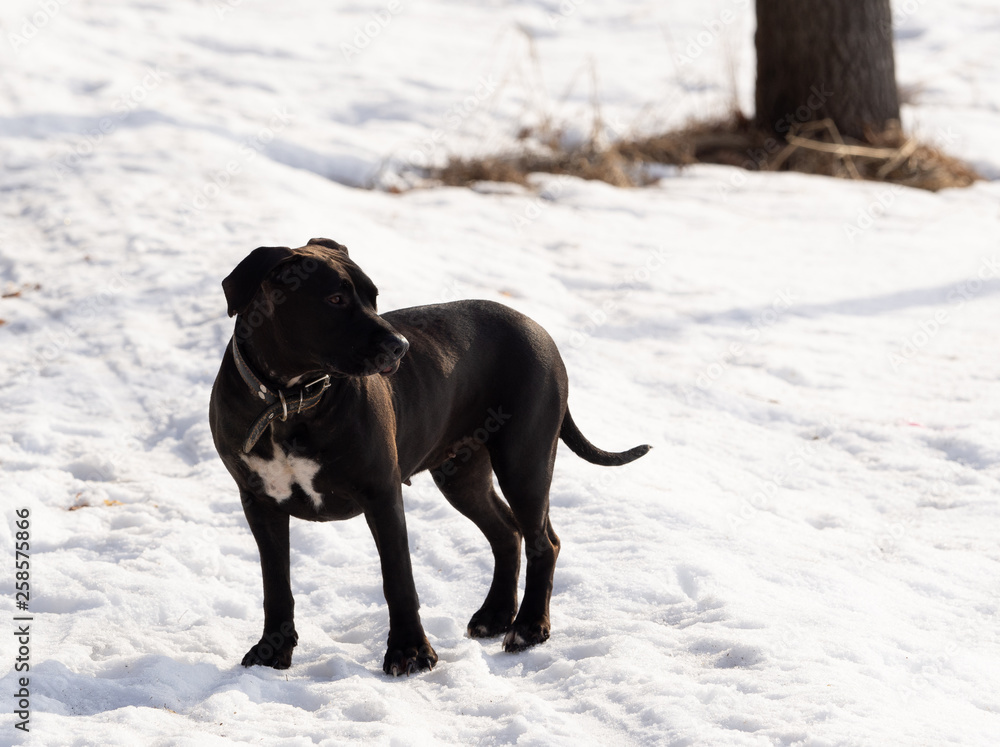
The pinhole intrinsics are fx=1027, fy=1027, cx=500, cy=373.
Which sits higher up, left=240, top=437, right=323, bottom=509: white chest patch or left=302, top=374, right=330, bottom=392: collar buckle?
left=302, top=374, right=330, bottom=392: collar buckle

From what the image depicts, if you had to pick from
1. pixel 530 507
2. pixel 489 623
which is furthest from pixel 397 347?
pixel 489 623

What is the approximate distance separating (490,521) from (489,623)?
1.36 ft

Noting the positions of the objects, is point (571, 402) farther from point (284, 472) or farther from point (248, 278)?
point (248, 278)

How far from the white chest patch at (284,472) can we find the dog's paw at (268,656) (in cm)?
58

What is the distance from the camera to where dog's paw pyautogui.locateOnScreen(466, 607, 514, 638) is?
411 cm

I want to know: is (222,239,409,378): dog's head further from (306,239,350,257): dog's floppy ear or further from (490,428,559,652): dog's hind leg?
(490,428,559,652): dog's hind leg

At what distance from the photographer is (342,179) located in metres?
9.99

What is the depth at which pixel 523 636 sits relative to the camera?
392cm

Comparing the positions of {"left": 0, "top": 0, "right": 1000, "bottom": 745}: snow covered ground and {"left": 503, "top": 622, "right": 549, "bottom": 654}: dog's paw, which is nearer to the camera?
{"left": 0, "top": 0, "right": 1000, "bottom": 745}: snow covered ground

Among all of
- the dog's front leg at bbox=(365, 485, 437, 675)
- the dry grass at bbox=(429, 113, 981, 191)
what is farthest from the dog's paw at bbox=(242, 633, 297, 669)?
the dry grass at bbox=(429, 113, 981, 191)

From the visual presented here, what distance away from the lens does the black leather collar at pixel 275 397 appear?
3.36 m

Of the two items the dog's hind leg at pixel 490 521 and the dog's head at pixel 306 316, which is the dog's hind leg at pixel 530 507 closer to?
the dog's hind leg at pixel 490 521

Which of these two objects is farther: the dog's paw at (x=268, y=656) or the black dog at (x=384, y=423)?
the dog's paw at (x=268, y=656)

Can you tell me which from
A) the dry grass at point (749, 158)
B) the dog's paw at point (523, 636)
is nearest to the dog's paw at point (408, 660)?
the dog's paw at point (523, 636)
